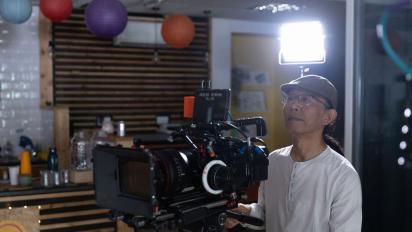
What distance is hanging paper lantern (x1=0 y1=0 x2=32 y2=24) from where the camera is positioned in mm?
4246

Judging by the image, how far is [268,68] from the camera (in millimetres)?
8070

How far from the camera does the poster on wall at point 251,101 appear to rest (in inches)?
307

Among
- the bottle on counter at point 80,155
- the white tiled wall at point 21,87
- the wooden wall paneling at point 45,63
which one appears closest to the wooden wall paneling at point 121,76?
the wooden wall paneling at point 45,63

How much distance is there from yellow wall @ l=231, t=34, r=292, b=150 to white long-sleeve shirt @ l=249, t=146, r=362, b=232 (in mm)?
5538

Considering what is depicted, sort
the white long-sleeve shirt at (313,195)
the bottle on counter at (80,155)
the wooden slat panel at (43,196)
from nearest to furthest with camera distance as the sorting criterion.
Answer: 1. the white long-sleeve shirt at (313,195)
2. the wooden slat panel at (43,196)
3. the bottle on counter at (80,155)

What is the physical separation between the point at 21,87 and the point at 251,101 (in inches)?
137

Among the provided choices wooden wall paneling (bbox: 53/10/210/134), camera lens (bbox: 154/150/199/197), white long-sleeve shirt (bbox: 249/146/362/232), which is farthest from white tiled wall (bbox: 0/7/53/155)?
camera lens (bbox: 154/150/199/197)

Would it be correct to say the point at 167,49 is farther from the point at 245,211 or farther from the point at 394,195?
the point at 245,211

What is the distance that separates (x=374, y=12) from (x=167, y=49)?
389cm

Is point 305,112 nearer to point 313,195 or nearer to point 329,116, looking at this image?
point 329,116

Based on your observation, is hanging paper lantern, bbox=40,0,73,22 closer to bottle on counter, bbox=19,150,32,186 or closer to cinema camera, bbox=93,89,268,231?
bottle on counter, bbox=19,150,32,186

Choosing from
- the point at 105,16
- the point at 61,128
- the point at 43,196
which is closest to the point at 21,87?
the point at 61,128

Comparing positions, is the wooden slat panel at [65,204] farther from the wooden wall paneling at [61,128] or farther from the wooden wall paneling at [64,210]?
the wooden wall paneling at [61,128]

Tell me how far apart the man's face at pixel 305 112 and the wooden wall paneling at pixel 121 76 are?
196 inches
